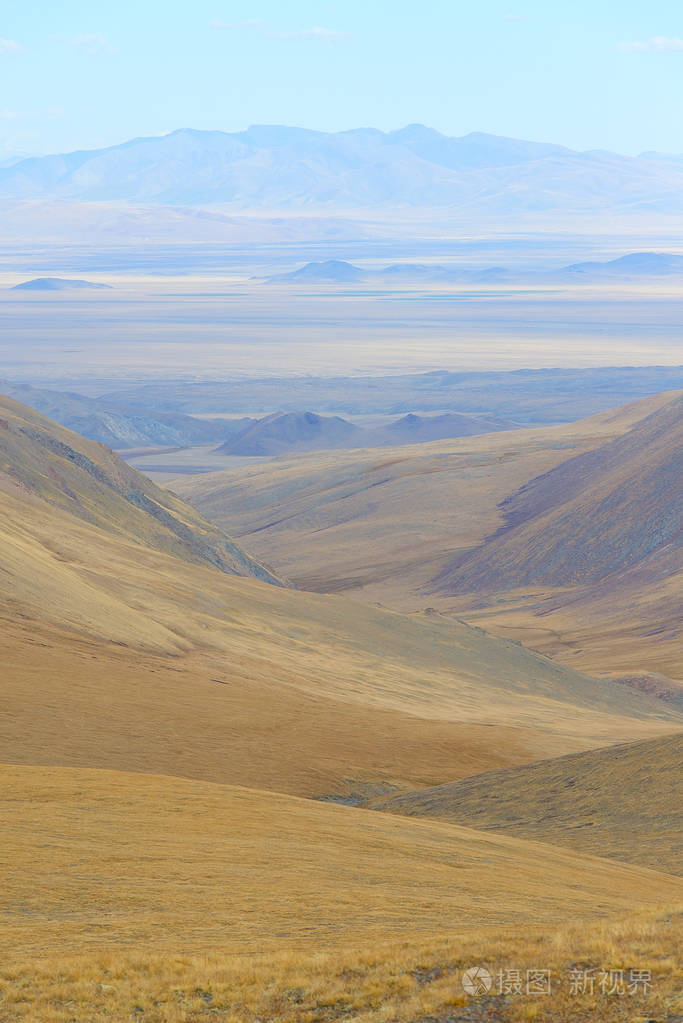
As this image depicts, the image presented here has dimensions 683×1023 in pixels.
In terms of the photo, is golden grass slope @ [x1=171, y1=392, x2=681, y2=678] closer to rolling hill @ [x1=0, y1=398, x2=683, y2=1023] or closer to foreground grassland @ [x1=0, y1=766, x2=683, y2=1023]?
rolling hill @ [x1=0, y1=398, x2=683, y2=1023]

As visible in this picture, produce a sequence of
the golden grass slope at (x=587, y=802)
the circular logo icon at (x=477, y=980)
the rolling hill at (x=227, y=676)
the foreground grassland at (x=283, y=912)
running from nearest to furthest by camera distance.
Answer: the foreground grassland at (x=283, y=912), the circular logo icon at (x=477, y=980), the golden grass slope at (x=587, y=802), the rolling hill at (x=227, y=676)

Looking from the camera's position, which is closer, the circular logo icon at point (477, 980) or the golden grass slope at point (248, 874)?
the circular logo icon at point (477, 980)

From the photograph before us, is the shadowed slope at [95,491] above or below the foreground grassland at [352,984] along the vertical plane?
below

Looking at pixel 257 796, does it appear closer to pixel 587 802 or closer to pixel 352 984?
pixel 587 802

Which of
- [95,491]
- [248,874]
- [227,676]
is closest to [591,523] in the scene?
[95,491]

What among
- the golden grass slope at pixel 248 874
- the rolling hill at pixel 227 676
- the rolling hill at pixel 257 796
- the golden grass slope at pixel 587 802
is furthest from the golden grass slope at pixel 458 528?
the golden grass slope at pixel 248 874

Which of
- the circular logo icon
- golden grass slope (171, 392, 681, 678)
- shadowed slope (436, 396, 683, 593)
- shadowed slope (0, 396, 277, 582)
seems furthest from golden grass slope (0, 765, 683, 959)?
shadowed slope (436, 396, 683, 593)

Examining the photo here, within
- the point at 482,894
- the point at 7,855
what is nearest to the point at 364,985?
the point at 482,894

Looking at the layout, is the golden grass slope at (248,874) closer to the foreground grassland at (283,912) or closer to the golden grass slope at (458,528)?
the foreground grassland at (283,912)
